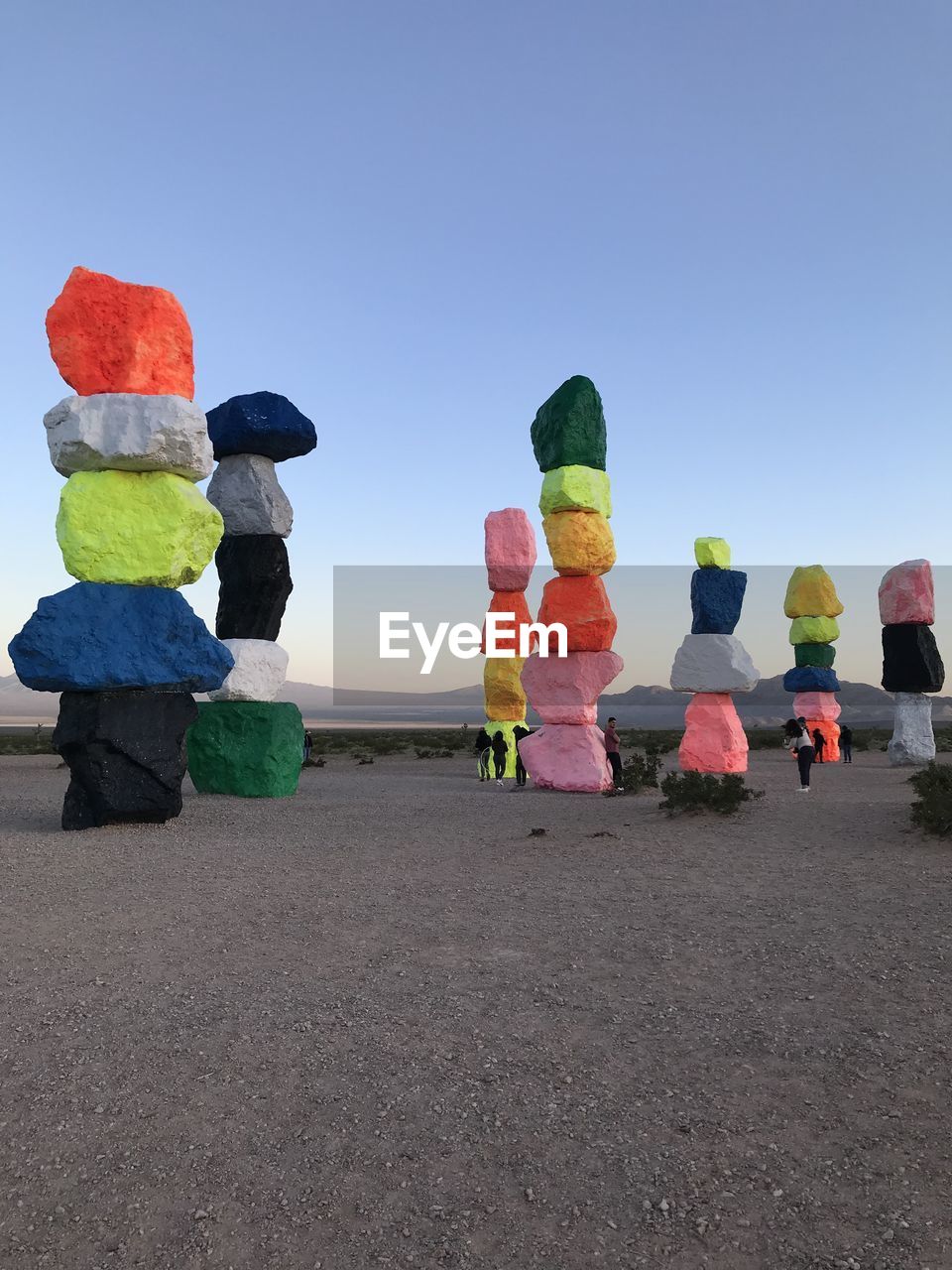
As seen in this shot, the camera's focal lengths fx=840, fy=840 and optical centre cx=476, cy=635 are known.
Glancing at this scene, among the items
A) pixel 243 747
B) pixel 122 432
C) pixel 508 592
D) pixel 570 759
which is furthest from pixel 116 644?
pixel 508 592

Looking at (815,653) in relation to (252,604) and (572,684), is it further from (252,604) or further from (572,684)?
(252,604)

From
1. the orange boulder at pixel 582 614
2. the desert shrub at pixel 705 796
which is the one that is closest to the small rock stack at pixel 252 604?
the orange boulder at pixel 582 614

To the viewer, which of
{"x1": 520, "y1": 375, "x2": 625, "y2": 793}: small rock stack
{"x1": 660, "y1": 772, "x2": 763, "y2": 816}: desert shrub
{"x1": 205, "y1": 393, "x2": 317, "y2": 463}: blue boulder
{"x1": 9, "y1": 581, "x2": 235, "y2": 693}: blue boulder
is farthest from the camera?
{"x1": 520, "y1": 375, "x2": 625, "y2": 793}: small rock stack

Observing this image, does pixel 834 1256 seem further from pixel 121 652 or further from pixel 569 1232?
pixel 121 652

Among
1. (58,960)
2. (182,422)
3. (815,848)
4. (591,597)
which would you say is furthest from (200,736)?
(815,848)

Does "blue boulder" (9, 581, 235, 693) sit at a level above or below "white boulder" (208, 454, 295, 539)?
below

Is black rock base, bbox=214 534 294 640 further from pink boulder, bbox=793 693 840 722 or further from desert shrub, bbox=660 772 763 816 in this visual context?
pink boulder, bbox=793 693 840 722

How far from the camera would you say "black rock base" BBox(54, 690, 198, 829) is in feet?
32.2

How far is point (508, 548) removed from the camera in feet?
63.2

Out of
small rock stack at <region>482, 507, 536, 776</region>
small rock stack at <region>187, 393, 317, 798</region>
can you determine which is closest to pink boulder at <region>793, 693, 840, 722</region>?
small rock stack at <region>482, 507, 536, 776</region>

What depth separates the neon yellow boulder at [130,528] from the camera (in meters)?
10.2

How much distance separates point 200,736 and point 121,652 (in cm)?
350

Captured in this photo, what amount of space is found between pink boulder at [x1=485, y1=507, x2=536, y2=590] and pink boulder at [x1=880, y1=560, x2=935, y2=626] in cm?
996

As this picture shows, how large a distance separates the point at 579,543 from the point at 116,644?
8.31 m
